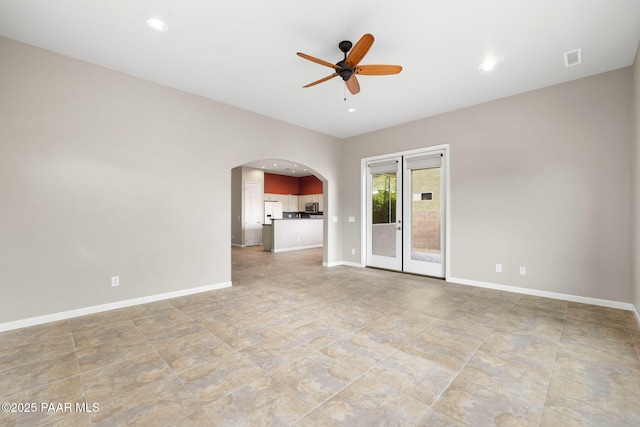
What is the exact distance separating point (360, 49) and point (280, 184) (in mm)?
9999

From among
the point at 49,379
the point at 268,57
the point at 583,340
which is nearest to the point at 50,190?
the point at 49,379

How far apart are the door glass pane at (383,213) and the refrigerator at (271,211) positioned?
18.9 feet

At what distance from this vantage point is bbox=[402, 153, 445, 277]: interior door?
5180 millimetres

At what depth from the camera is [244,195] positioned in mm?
10148

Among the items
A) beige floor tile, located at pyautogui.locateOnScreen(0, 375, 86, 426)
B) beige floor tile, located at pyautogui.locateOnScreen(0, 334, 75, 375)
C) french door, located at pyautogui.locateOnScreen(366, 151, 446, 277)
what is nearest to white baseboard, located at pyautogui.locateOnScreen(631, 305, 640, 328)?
french door, located at pyautogui.locateOnScreen(366, 151, 446, 277)

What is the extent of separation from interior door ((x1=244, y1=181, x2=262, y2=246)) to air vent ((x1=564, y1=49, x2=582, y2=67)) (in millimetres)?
9098

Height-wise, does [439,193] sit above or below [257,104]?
below

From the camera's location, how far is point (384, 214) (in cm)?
607

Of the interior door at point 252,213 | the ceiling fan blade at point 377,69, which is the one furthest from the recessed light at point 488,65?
the interior door at point 252,213

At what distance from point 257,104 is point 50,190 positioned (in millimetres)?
3039

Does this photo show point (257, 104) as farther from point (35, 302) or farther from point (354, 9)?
point (35, 302)

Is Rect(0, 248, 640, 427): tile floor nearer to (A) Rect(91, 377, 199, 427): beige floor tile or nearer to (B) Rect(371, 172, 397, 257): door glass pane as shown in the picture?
(A) Rect(91, 377, 199, 427): beige floor tile

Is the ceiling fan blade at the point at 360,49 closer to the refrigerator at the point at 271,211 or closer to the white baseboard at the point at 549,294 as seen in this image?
the white baseboard at the point at 549,294

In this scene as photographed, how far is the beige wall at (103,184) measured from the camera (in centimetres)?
296
